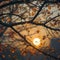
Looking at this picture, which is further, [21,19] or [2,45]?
[2,45]

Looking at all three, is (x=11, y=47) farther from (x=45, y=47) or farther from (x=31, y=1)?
(x=31, y=1)

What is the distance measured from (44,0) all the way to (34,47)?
6.99 feet

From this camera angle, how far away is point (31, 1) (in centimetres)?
1152

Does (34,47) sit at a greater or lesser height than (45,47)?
greater

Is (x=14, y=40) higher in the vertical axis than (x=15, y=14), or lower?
lower

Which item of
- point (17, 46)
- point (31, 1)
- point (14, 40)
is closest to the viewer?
point (31, 1)

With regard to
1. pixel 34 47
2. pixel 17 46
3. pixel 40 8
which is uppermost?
pixel 40 8

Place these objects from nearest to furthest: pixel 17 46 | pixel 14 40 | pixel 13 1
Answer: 1. pixel 13 1
2. pixel 14 40
3. pixel 17 46

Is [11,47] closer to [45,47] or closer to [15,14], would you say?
[45,47]

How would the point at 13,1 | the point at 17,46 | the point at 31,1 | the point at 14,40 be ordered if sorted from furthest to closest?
the point at 17,46, the point at 14,40, the point at 31,1, the point at 13,1

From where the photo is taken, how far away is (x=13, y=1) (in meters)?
10.8

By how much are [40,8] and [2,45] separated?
3.35 meters

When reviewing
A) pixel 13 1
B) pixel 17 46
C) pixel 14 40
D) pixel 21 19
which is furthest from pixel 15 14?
pixel 17 46

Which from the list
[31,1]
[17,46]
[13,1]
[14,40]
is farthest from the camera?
[17,46]
